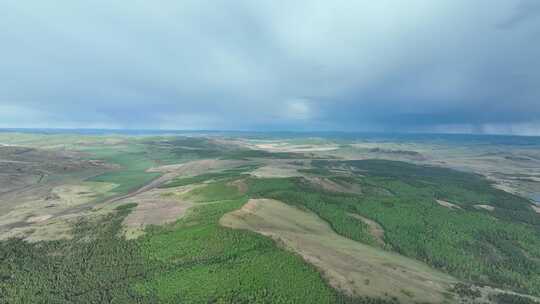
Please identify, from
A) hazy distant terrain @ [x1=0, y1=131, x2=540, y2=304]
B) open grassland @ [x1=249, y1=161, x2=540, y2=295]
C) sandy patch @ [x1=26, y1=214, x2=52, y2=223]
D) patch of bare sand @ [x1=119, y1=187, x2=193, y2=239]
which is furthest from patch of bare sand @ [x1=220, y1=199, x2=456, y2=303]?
sandy patch @ [x1=26, y1=214, x2=52, y2=223]

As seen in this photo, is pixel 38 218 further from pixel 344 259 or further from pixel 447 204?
pixel 447 204

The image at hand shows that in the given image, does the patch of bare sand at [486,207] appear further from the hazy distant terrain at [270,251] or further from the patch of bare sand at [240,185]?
the patch of bare sand at [240,185]

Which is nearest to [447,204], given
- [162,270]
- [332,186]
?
[332,186]

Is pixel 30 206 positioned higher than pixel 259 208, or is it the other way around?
pixel 259 208

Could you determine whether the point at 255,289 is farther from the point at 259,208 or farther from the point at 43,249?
the point at 43,249

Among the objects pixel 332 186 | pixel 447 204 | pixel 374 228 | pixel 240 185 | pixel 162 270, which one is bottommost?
pixel 374 228

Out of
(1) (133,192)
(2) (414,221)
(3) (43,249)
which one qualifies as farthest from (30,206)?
(2) (414,221)
